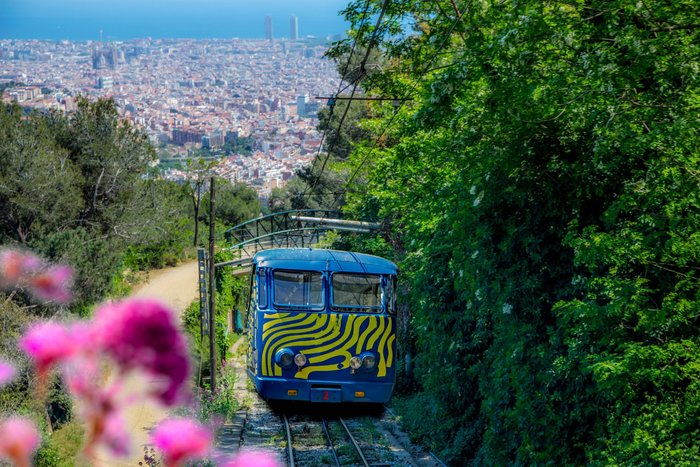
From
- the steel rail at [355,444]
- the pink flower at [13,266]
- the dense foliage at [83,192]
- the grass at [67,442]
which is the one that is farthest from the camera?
the dense foliage at [83,192]

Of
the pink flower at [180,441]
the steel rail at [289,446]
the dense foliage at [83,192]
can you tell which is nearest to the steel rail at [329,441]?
the steel rail at [289,446]

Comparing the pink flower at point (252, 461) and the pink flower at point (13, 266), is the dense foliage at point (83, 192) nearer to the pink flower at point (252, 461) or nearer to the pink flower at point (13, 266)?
the pink flower at point (13, 266)

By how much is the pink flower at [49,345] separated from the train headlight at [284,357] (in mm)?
14604

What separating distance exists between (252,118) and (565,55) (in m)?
188

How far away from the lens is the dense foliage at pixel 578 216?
26.0 ft

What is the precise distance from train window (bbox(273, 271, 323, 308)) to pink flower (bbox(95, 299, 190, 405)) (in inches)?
572

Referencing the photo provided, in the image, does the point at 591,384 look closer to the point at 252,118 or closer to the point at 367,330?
the point at 367,330

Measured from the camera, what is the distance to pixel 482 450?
12727 millimetres

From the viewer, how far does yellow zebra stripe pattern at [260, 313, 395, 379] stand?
1534cm

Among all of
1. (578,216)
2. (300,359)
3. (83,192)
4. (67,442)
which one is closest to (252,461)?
(578,216)

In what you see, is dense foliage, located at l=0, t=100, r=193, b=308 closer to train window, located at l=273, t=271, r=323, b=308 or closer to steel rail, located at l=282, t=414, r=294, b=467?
train window, located at l=273, t=271, r=323, b=308

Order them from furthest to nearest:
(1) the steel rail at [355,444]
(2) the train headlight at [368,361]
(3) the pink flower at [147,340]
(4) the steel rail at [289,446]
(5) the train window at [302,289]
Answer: (2) the train headlight at [368,361] → (5) the train window at [302,289] → (4) the steel rail at [289,446] → (1) the steel rail at [355,444] → (3) the pink flower at [147,340]

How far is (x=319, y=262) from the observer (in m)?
15.5

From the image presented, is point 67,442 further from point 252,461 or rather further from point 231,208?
point 231,208
